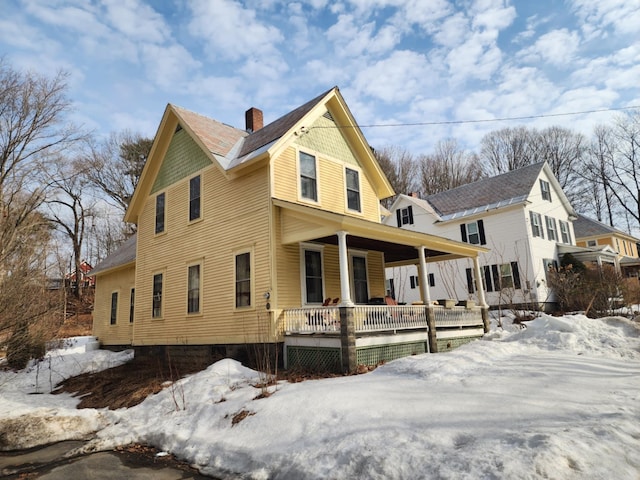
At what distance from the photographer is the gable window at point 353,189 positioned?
13.8 meters

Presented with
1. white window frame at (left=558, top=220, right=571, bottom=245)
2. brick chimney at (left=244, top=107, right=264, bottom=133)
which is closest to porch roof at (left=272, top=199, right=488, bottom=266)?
brick chimney at (left=244, top=107, right=264, bottom=133)

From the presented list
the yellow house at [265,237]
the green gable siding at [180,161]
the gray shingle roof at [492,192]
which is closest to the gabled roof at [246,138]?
the yellow house at [265,237]

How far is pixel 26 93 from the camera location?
2142cm

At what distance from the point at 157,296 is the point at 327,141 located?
8.21 metres

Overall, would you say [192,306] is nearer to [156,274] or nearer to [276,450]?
[156,274]

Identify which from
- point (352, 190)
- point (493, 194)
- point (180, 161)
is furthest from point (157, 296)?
point (493, 194)

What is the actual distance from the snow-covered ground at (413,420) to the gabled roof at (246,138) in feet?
19.3

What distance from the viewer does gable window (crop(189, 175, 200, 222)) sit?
44.0 feet

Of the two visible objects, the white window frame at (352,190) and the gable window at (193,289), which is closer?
the gable window at (193,289)

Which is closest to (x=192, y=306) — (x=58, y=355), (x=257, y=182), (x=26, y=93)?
(x=257, y=182)

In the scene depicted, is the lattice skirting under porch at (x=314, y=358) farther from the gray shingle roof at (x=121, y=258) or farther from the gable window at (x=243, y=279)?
the gray shingle roof at (x=121, y=258)

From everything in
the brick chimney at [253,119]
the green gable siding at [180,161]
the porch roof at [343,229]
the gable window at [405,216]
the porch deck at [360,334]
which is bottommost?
the porch deck at [360,334]

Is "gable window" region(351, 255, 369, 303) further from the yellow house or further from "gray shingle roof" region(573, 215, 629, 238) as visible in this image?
"gray shingle roof" region(573, 215, 629, 238)

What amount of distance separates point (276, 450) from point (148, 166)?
13.2 meters
